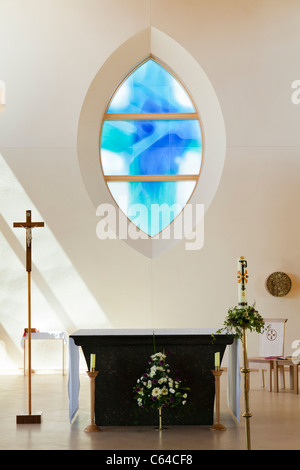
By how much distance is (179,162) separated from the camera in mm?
9594

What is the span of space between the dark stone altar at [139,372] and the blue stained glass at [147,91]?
16.3ft

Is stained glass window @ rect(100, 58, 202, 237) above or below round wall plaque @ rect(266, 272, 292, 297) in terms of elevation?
above

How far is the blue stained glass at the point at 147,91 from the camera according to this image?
9.53 meters

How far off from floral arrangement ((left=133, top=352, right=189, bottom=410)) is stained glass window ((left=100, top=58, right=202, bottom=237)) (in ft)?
14.7

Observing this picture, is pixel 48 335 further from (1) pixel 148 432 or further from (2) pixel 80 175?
(1) pixel 148 432

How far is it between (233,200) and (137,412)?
451 centimetres

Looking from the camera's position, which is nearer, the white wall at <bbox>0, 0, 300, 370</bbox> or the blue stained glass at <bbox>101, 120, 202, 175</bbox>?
the white wall at <bbox>0, 0, 300, 370</bbox>

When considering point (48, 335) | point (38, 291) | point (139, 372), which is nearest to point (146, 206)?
point (38, 291)

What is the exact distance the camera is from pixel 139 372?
537cm

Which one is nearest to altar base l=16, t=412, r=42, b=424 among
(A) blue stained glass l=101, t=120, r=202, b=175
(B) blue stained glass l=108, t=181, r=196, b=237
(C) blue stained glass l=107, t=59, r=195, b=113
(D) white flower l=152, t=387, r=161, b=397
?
(D) white flower l=152, t=387, r=161, b=397

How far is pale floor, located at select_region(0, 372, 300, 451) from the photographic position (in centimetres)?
465

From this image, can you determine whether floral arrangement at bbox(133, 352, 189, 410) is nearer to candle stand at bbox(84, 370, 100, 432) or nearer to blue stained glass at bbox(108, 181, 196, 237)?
candle stand at bbox(84, 370, 100, 432)

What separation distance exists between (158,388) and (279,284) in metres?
4.34
